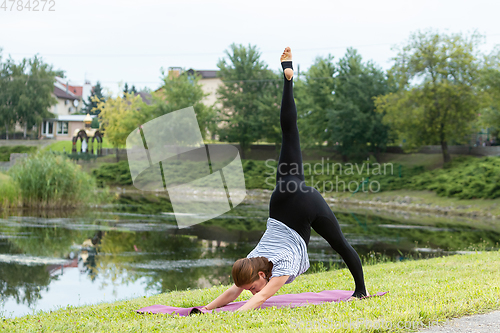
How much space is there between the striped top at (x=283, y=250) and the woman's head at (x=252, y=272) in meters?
0.09

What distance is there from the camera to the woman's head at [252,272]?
197 inches

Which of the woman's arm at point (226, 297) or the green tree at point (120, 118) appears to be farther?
the green tree at point (120, 118)

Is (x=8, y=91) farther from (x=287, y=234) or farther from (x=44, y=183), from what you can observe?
(x=287, y=234)

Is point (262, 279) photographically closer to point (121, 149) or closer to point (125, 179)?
point (125, 179)

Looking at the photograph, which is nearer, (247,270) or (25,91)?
(247,270)

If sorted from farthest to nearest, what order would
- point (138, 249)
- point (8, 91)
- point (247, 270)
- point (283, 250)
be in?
1. point (8, 91)
2. point (138, 249)
3. point (283, 250)
4. point (247, 270)

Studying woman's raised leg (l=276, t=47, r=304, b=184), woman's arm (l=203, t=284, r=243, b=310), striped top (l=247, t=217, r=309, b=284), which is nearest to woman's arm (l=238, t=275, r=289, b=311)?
striped top (l=247, t=217, r=309, b=284)

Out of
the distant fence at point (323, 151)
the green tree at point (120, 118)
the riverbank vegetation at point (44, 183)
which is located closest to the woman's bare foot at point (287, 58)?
the riverbank vegetation at point (44, 183)

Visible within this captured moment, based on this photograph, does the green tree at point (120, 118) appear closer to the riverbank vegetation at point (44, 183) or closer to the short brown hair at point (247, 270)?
the riverbank vegetation at point (44, 183)

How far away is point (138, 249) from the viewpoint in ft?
48.4

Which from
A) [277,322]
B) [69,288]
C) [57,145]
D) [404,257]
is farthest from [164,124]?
[57,145]

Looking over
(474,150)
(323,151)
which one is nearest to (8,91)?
(323,151)

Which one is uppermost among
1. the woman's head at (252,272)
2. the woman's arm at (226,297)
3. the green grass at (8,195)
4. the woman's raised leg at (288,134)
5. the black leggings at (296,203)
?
the woman's raised leg at (288,134)

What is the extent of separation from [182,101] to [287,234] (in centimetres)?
4454
